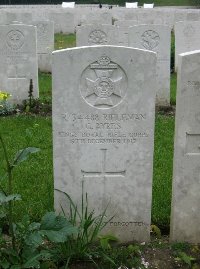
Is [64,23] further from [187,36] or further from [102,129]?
[102,129]

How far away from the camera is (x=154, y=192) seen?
512 centimetres

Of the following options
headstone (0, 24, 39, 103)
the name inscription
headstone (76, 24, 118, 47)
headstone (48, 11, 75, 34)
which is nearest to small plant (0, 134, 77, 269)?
the name inscription

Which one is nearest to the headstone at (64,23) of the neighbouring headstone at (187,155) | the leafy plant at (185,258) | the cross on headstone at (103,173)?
the cross on headstone at (103,173)

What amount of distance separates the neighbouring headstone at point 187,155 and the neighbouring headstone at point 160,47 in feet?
16.1

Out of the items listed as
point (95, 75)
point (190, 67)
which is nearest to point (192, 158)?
point (190, 67)

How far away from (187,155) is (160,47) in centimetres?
516

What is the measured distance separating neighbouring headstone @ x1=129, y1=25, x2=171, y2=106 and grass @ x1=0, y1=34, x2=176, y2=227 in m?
0.71

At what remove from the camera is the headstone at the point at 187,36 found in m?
12.4

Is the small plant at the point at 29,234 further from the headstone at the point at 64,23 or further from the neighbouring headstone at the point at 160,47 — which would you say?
the headstone at the point at 64,23

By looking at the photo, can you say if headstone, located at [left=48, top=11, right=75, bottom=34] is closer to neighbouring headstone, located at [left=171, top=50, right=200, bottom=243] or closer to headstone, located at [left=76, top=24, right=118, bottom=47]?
headstone, located at [left=76, top=24, right=118, bottom=47]

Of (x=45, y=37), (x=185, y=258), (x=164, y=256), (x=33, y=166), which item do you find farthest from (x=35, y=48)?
(x=185, y=258)

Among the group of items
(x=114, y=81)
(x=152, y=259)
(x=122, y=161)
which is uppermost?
(x=114, y=81)

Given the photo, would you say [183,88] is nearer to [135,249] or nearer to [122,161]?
[122,161]

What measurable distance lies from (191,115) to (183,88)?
0.21 m
